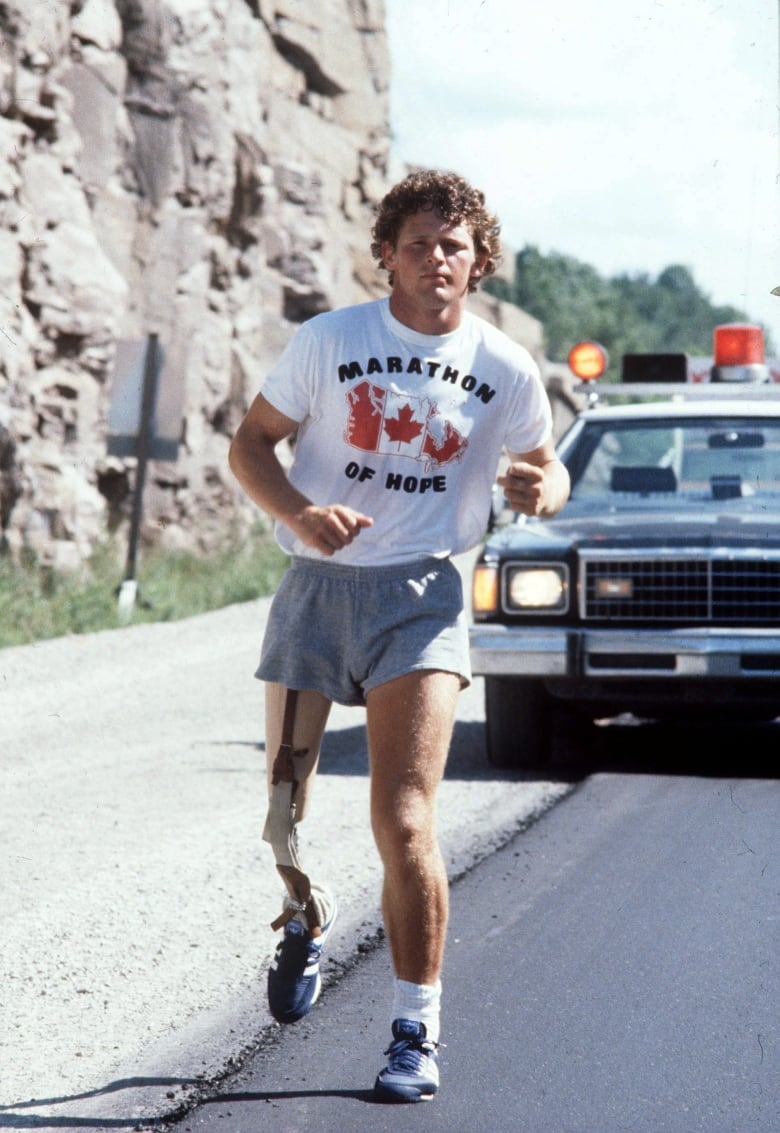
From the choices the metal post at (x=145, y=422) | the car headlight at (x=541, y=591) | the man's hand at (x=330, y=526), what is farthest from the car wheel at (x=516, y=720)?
the metal post at (x=145, y=422)

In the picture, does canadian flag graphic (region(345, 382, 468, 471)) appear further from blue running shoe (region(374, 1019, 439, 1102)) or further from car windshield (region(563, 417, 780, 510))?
car windshield (region(563, 417, 780, 510))

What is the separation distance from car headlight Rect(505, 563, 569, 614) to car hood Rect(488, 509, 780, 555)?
92mm

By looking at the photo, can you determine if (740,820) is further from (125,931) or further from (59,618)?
(59,618)

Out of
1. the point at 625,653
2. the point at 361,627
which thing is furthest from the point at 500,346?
the point at 625,653

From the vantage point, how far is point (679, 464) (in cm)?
1037

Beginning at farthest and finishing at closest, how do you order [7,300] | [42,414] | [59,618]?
[42,414]
[7,300]
[59,618]

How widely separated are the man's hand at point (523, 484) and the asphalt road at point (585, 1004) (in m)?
1.33

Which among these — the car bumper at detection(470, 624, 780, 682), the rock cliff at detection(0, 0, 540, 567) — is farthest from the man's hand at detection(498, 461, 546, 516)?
the rock cliff at detection(0, 0, 540, 567)

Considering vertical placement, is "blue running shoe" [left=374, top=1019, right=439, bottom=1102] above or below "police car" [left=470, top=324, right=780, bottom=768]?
below

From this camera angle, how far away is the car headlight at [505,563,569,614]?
30.2 ft

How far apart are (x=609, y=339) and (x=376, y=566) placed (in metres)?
143

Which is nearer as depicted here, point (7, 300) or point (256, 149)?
point (7, 300)

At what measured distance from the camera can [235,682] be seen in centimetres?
1311

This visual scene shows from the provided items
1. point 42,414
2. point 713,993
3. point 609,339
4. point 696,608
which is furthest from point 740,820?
point 609,339
